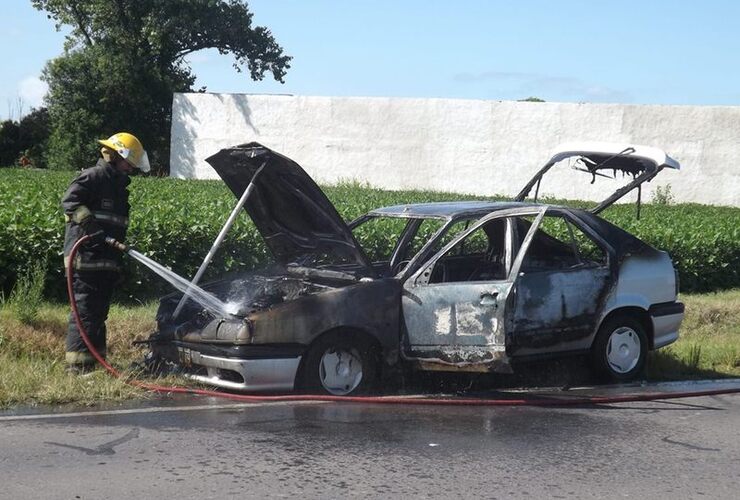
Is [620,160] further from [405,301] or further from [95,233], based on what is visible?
[95,233]

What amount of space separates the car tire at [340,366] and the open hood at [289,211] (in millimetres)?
685

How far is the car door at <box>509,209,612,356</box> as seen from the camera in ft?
28.8

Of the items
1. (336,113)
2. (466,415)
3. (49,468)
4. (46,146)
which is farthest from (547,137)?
(49,468)

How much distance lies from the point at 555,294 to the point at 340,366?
6.48 feet

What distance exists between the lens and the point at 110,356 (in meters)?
9.72

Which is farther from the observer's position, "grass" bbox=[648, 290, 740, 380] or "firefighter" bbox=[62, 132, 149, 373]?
"grass" bbox=[648, 290, 740, 380]

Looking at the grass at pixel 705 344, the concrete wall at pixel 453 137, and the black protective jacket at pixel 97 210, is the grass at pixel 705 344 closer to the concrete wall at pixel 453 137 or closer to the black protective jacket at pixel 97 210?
the black protective jacket at pixel 97 210

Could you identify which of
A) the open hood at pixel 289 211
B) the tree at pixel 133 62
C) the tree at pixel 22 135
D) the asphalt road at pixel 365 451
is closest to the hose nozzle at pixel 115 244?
the open hood at pixel 289 211

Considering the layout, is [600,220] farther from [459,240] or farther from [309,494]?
[309,494]

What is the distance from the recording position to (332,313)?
8.24m

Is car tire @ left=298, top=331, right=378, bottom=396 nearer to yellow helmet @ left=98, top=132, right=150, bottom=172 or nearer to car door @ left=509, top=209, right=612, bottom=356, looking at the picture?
car door @ left=509, top=209, right=612, bottom=356

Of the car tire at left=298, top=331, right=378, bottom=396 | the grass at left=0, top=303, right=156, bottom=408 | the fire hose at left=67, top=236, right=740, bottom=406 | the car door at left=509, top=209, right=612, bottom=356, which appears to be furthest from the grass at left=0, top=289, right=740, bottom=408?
the car door at left=509, top=209, right=612, bottom=356

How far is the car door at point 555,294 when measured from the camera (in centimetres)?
879

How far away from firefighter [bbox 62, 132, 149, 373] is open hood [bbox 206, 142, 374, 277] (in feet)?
2.80
